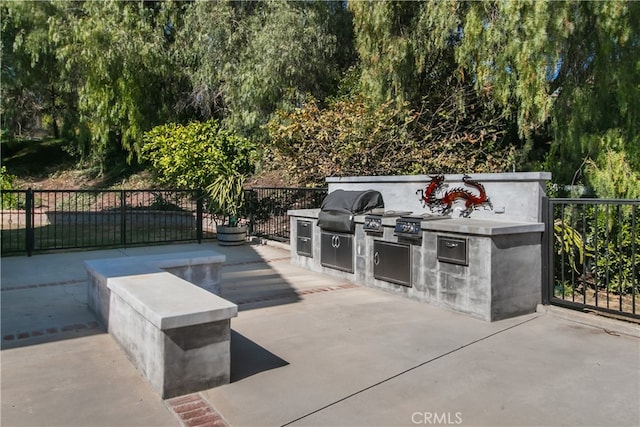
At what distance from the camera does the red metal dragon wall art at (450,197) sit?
6105 millimetres

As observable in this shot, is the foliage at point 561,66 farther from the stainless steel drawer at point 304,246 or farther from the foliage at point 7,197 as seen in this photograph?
the foliage at point 7,197

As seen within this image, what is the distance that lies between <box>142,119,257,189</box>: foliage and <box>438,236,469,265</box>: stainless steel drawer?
753 centimetres

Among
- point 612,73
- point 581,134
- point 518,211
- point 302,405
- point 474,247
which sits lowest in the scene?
point 302,405

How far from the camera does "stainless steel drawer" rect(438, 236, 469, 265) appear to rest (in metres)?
5.31

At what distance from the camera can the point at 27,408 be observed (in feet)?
10.2

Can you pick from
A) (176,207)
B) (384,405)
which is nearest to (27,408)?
(384,405)

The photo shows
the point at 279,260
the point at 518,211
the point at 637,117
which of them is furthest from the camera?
the point at 279,260

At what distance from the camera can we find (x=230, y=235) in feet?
36.8

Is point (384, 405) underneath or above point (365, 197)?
underneath

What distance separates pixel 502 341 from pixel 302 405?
223cm

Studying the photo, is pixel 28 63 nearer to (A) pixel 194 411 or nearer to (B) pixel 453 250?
(B) pixel 453 250

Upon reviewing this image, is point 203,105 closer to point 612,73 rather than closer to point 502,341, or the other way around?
point 612,73

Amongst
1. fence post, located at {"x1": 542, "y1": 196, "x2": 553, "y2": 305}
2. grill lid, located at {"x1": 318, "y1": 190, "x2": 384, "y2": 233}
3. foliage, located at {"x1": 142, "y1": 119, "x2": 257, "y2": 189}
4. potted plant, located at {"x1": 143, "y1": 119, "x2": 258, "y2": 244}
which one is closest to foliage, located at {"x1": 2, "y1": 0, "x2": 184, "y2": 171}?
potted plant, located at {"x1": 143, "y1": 119, "x2": 258, "y2": 244}

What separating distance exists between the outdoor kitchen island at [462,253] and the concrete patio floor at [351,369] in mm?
211
